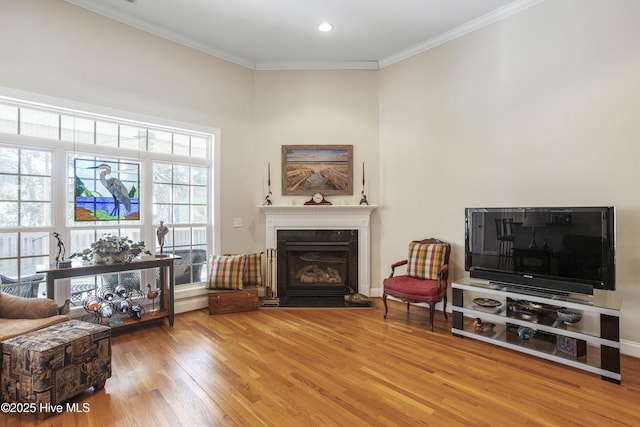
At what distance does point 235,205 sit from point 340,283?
1.92 metres

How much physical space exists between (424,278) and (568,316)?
1419mm

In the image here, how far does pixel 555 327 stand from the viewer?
2635 millimetres

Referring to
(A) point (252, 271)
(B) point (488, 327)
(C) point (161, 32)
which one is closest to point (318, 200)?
(A) point (252, 271)

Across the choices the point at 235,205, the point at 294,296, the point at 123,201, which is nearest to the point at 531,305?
the point at 294,296

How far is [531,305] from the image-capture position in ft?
9.81

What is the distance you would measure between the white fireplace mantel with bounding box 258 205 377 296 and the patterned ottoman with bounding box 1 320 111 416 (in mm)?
2583

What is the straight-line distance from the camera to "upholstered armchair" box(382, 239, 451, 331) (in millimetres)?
3395

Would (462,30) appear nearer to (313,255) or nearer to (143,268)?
(313,255)

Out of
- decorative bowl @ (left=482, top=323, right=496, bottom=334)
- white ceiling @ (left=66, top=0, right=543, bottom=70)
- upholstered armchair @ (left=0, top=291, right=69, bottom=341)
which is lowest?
decorative bowl @ (left=482, top=323, right=496, bottom=334)

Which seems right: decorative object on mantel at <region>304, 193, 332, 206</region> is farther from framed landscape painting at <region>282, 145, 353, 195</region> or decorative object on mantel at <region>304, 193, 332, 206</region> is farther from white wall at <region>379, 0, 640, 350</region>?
white wall at <region>379, 0, 640, 350</region>

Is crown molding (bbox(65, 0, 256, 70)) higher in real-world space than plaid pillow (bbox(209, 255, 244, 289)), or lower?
higher

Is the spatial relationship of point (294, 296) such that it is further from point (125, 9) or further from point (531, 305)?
point (125, 9)

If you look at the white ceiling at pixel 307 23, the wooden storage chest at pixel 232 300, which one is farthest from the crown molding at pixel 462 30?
the wooden storage chest at pixel 232 300

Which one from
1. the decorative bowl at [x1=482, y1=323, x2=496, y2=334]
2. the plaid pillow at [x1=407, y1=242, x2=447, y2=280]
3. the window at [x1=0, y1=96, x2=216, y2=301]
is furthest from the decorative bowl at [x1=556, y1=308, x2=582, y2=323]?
the window at [x1=0, y1=96, x2=216, y2=301]
